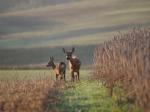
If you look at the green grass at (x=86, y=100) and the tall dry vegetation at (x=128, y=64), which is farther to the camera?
the green grass at (x=86, y=100)

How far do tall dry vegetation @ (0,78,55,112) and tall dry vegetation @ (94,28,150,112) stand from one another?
1.11 m

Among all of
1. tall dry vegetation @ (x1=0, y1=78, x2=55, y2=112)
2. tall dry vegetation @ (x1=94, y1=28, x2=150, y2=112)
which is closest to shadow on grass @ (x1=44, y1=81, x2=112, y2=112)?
tall dry vegetation @ (x1=0, y1=78, x2=55, y2=112)

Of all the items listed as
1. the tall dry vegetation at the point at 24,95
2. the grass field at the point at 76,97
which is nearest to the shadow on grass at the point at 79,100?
the grass field at the point at 76,97

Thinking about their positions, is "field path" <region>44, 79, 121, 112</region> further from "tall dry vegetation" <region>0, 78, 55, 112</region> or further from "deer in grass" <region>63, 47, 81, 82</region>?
"deer in grass" <region>63, 47, 81, 82</region>

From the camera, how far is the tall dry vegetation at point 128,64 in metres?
8.09

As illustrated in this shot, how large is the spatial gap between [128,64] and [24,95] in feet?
5.60

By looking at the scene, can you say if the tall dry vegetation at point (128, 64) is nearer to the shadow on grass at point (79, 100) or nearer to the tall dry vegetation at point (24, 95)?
the shadow on grass at point (79, 100)

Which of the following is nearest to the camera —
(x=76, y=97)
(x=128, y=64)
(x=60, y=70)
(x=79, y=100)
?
(x=128, y=64)

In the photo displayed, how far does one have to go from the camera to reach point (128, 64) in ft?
31.3

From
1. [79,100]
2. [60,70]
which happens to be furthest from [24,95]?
[60,70]

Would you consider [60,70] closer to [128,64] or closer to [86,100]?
[86,100]

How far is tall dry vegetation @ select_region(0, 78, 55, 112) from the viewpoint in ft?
29.0

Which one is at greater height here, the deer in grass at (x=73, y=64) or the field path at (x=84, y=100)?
the deer in grass at (x=73, y=64)

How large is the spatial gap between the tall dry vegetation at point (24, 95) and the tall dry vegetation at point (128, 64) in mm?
1112
